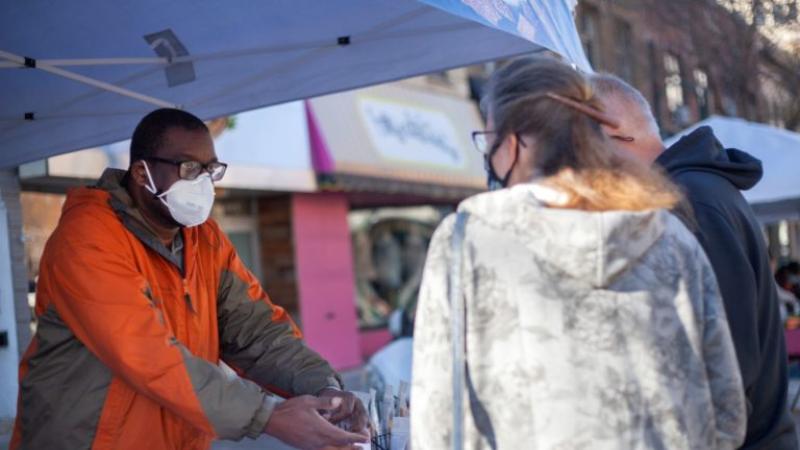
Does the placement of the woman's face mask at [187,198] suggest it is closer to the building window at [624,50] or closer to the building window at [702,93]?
the building window at [702,93]

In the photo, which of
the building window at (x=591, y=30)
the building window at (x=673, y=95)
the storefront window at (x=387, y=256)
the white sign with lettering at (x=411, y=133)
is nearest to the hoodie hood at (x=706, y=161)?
the white sign with lettering at (x=411, y=133)

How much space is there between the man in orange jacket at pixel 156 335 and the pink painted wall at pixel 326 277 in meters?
10.2

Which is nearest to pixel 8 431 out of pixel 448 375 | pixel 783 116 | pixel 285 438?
pixel 285 438

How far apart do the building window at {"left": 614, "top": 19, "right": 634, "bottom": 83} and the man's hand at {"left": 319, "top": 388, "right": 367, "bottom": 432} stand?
760 inches

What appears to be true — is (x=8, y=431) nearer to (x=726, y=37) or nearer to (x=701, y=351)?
(x=701, y=351)

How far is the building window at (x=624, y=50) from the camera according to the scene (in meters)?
21.8

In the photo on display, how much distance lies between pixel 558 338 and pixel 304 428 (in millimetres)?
999

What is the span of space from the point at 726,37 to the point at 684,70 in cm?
407

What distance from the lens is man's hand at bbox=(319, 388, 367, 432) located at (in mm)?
2947

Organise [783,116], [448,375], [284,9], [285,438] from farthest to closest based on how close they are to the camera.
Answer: [783,116] → [284,9] → [285,438] → [448,375]

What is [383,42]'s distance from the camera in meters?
3.96

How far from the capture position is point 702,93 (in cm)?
1902

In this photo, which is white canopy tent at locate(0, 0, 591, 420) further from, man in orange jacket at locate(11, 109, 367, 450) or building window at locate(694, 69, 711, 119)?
building window at locate(694, 69, 711, 119)

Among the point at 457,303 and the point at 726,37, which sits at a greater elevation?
the point at 726,37
